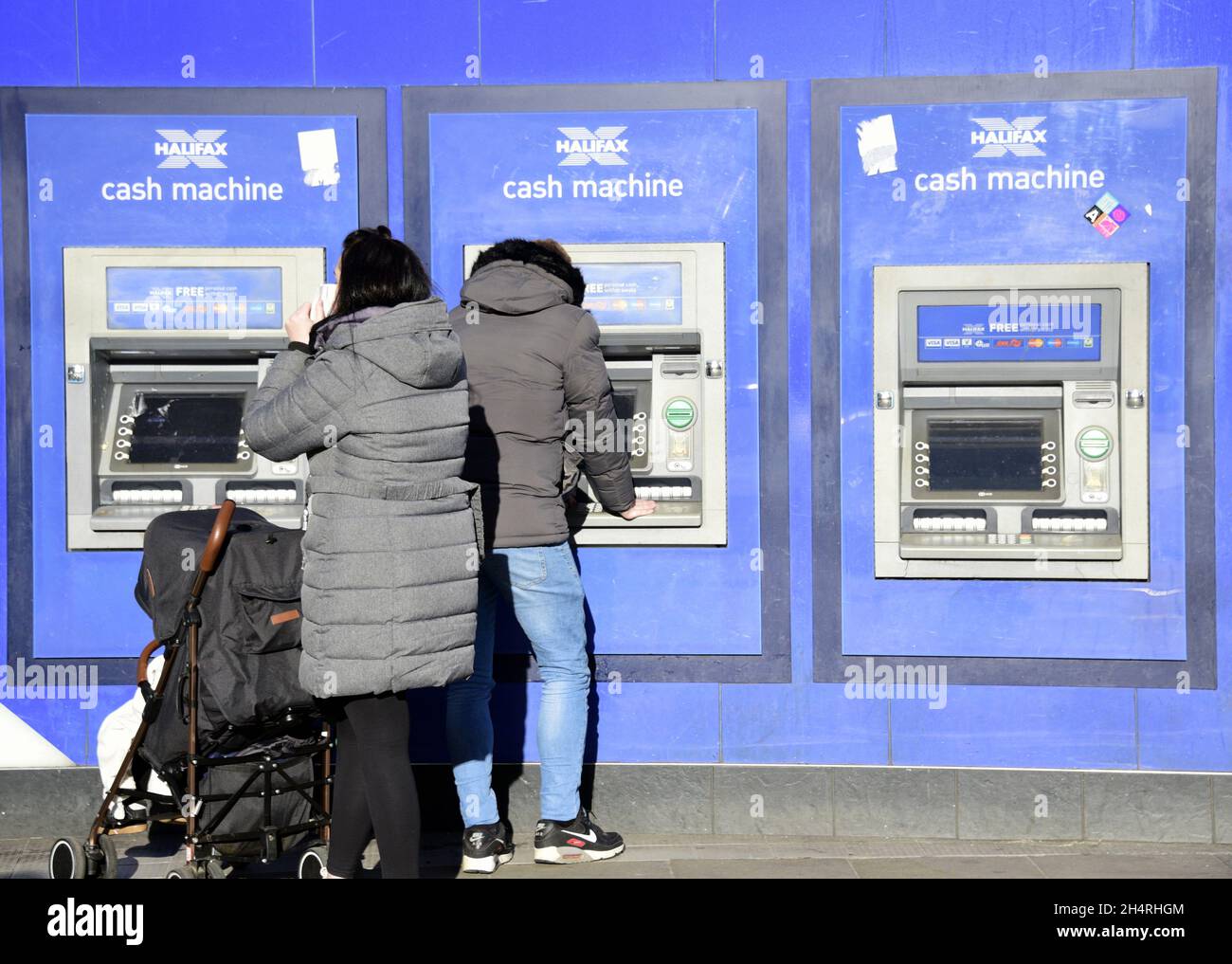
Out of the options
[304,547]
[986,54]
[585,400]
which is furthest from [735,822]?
[986,54]

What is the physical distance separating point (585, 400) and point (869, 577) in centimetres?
132

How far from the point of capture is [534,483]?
453 centimetres

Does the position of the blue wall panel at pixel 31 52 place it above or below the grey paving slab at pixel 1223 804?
above

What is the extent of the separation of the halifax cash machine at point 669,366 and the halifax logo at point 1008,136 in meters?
1.02

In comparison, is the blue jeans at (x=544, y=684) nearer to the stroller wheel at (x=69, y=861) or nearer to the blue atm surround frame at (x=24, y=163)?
the stroller wheel at (x=69, y=861)

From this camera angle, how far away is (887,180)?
5.12 m

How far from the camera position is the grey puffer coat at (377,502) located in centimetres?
366

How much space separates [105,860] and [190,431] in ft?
5.15

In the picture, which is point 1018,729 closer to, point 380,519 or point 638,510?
point 638,510

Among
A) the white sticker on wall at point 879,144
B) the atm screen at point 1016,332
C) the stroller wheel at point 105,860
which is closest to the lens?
the stroller wheel at point 105,860

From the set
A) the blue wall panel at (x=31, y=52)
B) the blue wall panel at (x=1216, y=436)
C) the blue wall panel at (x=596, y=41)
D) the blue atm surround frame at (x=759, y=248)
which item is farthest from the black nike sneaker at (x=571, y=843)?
the blue wall panel at (x=31, y=52)

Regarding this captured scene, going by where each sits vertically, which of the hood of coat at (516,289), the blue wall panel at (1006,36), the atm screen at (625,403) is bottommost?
the atm screen at (625,403)

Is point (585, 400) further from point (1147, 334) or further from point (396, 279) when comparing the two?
point (1147, 334)

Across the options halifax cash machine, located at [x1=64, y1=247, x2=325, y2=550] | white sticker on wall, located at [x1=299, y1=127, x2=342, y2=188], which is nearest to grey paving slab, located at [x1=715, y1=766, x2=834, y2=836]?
halifax cash machine, located at [x1=64, y1=247, x2=325, y2=550]
